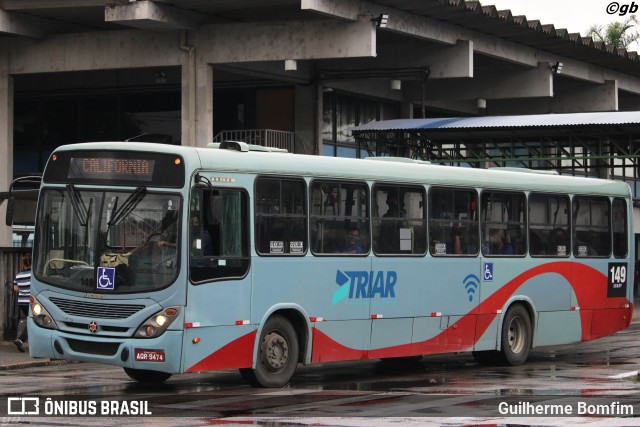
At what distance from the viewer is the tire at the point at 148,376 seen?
16906 mm

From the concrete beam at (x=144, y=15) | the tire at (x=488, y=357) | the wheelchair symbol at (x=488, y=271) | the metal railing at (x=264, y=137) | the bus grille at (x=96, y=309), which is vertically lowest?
the tire at (x=488, y=357)

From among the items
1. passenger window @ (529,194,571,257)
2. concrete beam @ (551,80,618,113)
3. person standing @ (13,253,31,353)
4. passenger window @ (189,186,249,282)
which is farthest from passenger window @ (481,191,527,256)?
concrete beam @ (551,80,618,113)

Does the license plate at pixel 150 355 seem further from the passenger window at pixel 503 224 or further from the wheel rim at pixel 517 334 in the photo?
the wheel rim at pixel 517 334

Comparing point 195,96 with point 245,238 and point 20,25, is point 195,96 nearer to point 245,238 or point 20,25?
point 20,25

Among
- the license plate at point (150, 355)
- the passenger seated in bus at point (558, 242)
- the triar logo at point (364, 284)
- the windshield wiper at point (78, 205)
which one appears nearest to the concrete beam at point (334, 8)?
the passenger seated in bus at point (558, 242)

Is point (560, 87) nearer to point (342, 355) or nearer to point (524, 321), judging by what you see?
point (524, 321)

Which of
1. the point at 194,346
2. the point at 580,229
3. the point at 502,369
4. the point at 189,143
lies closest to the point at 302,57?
the point at 189,143

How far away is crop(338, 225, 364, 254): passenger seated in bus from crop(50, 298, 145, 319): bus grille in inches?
140

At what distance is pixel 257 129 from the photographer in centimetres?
3394

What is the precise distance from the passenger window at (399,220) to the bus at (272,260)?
26 mm

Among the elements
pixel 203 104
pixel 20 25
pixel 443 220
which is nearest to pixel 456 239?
pixel 443 220

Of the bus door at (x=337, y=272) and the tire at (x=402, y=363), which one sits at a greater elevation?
the bus door at (x=337, y=272)

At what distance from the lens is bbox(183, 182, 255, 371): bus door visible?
15.2 metres

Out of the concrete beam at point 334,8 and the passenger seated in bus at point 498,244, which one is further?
the concrete beam at point 334,8
